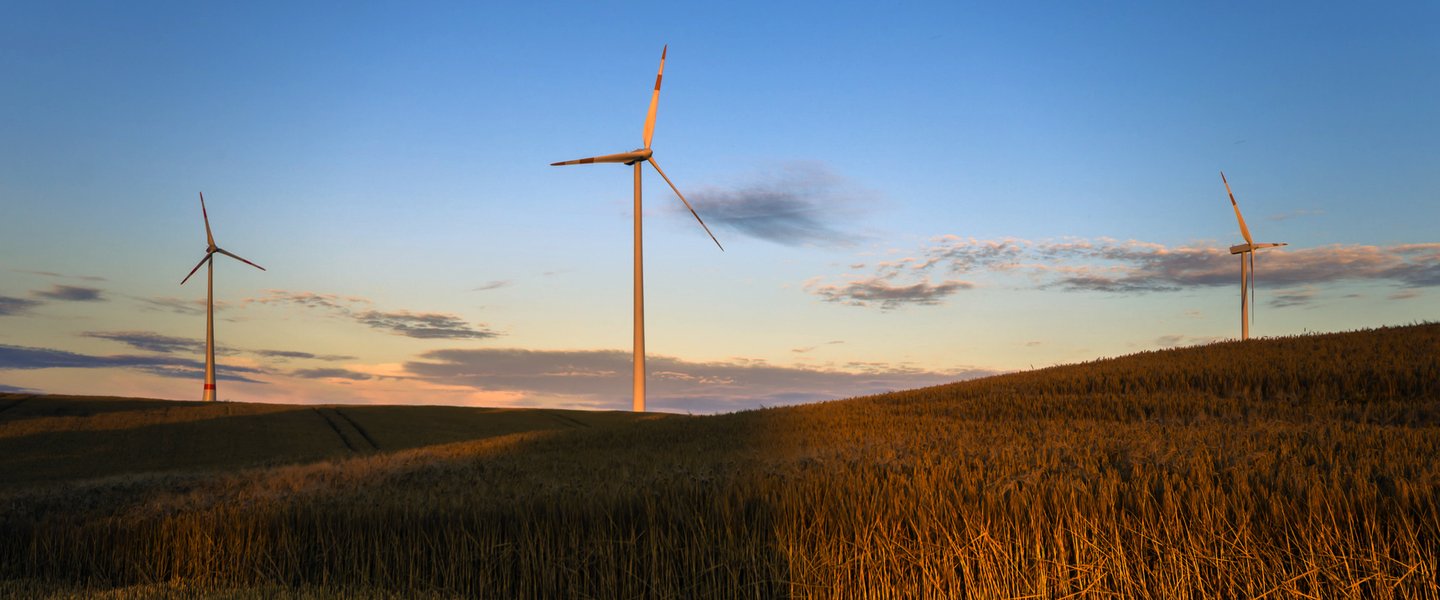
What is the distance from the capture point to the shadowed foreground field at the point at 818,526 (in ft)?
32.6

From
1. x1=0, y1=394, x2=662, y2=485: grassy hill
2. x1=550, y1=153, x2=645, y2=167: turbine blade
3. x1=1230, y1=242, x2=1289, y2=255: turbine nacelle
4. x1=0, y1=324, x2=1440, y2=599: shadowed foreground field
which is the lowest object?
x1=0, y1=394, x2=662, y2=485: grassy hill

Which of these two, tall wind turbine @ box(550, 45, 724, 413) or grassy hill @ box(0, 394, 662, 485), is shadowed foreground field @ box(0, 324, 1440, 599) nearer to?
grassy hill @ box(0, 394, 662, 485)

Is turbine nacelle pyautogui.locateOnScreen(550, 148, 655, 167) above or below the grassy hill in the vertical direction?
above

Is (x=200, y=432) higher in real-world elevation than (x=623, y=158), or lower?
lower

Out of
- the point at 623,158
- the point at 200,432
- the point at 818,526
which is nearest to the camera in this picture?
the point at 818,526

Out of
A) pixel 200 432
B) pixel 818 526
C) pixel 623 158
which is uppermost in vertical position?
pixel 623 158

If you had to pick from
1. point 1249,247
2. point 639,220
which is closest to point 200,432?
point 639,220

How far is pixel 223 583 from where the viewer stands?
12.7 metres

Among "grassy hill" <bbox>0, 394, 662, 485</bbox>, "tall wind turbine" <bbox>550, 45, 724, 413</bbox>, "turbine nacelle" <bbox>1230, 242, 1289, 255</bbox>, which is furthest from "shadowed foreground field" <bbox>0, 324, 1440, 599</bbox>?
"turbine nacelle" <bbox>1230, 242, 1289, 255</bbox>

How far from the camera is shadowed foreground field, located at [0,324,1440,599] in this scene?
9922mm

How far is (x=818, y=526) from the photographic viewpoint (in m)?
11.2

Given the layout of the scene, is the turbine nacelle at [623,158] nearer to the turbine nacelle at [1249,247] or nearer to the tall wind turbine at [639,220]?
the tall wind turbine at [639,220]

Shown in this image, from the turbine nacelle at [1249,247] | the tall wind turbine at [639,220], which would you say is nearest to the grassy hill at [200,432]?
the tall wind turbine at [639,220]

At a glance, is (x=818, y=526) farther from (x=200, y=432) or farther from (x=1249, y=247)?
(x=1249, y=247)
